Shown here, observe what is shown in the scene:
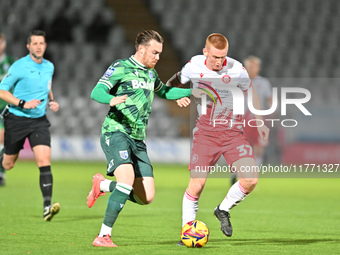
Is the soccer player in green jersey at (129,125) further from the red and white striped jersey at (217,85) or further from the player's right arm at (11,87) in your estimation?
the player's right arm at (11,87)

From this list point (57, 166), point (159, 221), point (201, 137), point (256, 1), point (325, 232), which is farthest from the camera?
point (256, 1)

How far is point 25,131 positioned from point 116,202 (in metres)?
2.73

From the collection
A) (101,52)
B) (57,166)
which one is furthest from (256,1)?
(57,166)

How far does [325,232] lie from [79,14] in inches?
693

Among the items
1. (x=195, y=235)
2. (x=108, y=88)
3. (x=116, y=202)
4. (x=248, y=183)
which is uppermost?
(x=108, y=88)

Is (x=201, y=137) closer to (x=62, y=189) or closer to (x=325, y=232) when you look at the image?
(x=325, y=232)

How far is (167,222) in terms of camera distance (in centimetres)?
823

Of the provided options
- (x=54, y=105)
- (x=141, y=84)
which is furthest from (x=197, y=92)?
(x=54, y=105)

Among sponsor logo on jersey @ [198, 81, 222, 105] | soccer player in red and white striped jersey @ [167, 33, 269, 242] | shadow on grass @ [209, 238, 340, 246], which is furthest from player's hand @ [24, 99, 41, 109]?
shadow on grass @ [209, 238, 340, 246]

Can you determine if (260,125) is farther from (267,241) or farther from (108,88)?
(108,88)

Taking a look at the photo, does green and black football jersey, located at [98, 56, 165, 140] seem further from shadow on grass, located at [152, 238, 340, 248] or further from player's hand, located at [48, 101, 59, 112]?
player's hand, located at [48, 101, 59, 112]

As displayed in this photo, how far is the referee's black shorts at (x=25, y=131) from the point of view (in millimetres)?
8394

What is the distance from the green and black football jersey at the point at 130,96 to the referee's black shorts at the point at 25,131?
213 centimetres

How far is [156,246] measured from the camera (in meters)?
6.27
